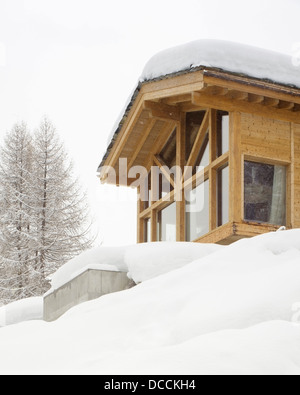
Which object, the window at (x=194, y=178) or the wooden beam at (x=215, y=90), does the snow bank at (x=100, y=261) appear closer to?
the window at (x=194, y=178)

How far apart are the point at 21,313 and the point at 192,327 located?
7313 millimetres

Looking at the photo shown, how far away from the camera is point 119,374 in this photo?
3807mm

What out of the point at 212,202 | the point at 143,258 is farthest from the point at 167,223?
the point at 143,258

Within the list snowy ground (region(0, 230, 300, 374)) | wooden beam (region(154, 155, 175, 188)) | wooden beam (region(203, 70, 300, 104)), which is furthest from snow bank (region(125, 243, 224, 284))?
wooden beam (region(154, 155, 175, 188))

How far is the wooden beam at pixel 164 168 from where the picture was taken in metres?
14.1

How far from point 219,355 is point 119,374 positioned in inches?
24.5

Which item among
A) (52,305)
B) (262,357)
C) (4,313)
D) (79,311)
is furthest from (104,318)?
(4,313)

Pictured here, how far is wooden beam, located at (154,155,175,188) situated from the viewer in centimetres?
1406

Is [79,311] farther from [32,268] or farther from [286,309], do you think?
[32,268]

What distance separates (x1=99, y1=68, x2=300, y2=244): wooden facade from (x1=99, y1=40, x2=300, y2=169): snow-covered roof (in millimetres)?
109

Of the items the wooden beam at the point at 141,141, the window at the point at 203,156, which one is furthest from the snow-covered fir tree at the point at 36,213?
→ the window at the point at 203,156

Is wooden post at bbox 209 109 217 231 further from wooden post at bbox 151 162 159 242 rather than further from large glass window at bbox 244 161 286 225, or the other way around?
wooden post at bbox 151 162 159 242

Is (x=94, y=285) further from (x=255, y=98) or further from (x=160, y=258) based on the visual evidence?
(x=255, y=98)

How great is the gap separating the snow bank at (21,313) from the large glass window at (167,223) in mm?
3459
